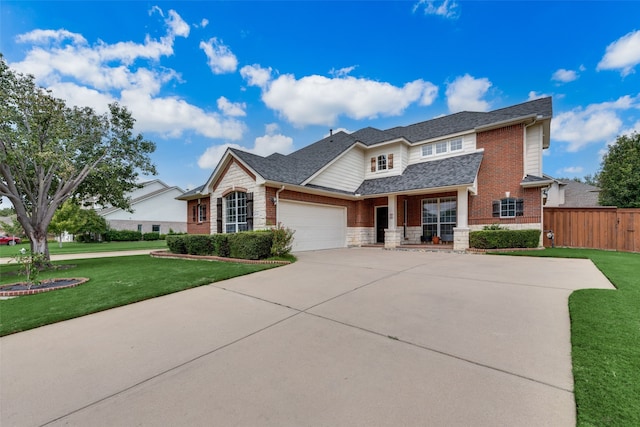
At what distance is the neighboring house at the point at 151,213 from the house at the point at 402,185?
17.9 metres

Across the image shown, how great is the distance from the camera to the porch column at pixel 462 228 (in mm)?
11648

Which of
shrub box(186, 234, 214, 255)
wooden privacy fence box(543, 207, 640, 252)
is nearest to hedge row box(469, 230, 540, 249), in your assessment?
wooden privacy fence box(543, 207, 640, 252)

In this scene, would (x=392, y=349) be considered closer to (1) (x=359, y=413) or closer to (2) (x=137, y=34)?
(1) (x=359, y=413)

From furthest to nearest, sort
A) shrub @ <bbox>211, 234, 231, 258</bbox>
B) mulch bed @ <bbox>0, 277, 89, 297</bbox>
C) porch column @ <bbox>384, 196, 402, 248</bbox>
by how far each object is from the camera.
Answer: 1. porch column @ <bbox>384, 196, 402, 248</bbox>
2. shrub @ <bbox>211, 234, 231, 258</bbox>
3. mulch bed @ <bbox>0, 277, 89, 297</bbox>

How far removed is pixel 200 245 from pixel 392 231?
9445mm

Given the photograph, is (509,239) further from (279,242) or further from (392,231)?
(279,242)

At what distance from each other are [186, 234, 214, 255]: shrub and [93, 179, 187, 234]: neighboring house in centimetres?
2082

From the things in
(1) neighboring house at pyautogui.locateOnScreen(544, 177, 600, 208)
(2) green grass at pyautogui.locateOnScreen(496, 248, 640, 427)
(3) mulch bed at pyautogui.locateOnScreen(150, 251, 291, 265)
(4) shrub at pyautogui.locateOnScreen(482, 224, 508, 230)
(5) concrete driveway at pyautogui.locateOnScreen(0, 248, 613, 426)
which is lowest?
(3) mulch bed at pyautogui.locateOnScreen(150, 251, 291, 265)

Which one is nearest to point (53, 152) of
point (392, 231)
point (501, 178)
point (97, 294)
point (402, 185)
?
point (97, 294)

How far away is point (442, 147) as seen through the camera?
15102 mm

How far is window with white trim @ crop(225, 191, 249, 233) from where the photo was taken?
40.7 feet

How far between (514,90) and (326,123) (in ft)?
42.2

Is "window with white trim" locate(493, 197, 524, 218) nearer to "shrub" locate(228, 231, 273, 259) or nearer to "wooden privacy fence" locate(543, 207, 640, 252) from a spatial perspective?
"wooden privacy fence" locate(543, 207, 640, 252)

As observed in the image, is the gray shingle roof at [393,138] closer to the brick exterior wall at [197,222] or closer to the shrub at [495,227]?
the shrub at [495,227]
